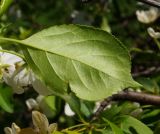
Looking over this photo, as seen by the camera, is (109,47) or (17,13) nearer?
(109,47)

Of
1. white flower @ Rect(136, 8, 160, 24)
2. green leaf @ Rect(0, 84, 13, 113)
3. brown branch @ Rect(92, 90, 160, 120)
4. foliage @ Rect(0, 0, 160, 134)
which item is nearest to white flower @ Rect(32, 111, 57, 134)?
foliage @ Rect(0, 0, 160, 134)

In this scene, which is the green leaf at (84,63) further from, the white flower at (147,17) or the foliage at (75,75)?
the white flower at (147,17)

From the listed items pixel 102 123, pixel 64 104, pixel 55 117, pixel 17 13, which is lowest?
pixel 17 13

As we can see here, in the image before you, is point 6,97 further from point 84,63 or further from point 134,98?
point 84,63

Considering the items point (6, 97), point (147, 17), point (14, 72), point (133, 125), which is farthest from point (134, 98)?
point (147, 17)

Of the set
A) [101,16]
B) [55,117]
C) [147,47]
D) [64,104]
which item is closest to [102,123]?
[64,104]

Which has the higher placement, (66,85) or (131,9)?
(66,85)

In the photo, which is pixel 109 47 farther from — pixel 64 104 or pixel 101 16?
pixel 101 16

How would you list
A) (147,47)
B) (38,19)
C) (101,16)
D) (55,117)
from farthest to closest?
(38,19)
(101,16)
(147,47)
(55,117)
